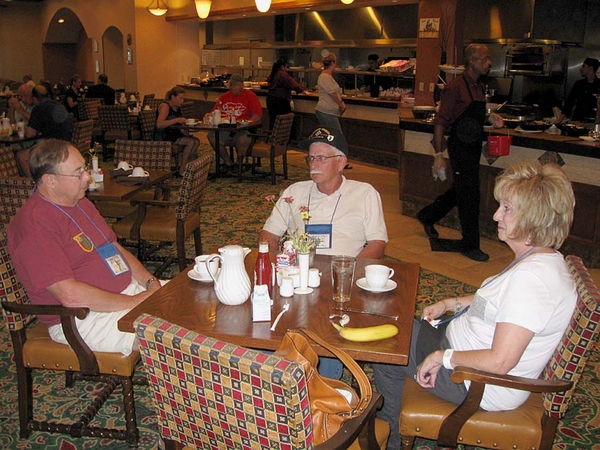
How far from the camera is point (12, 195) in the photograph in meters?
3.96

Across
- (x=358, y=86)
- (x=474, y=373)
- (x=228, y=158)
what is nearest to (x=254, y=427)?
(x=474, y=373)

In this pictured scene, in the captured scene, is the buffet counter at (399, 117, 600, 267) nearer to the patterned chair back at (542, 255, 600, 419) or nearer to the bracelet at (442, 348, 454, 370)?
the patterned chair back at (542, 255, 600, 419)

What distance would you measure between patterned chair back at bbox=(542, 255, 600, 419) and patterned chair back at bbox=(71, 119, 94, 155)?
7.14 m

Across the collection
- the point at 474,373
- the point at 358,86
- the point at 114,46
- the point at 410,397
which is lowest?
the point at 410,397

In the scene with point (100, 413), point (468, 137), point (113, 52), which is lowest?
point (100, 413)

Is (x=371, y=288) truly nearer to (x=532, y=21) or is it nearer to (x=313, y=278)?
(x=313, y=278)

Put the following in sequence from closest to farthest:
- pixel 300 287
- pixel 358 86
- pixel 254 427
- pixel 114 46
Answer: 1. pixel 254 427
2. pixel 300 287
3. pixel 358 86
4. pixel 114 46

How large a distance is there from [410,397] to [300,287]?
0.60 metres

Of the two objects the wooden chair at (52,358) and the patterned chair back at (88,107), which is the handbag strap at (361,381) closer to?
the wooden chair at (52,358)

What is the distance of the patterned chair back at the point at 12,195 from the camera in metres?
3.93

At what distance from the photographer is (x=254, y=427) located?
1500 millimetres

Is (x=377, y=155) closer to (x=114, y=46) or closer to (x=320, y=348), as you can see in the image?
(x=320, y=348)

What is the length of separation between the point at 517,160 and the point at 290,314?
410 centimetres

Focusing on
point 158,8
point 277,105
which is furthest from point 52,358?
point 158,8
